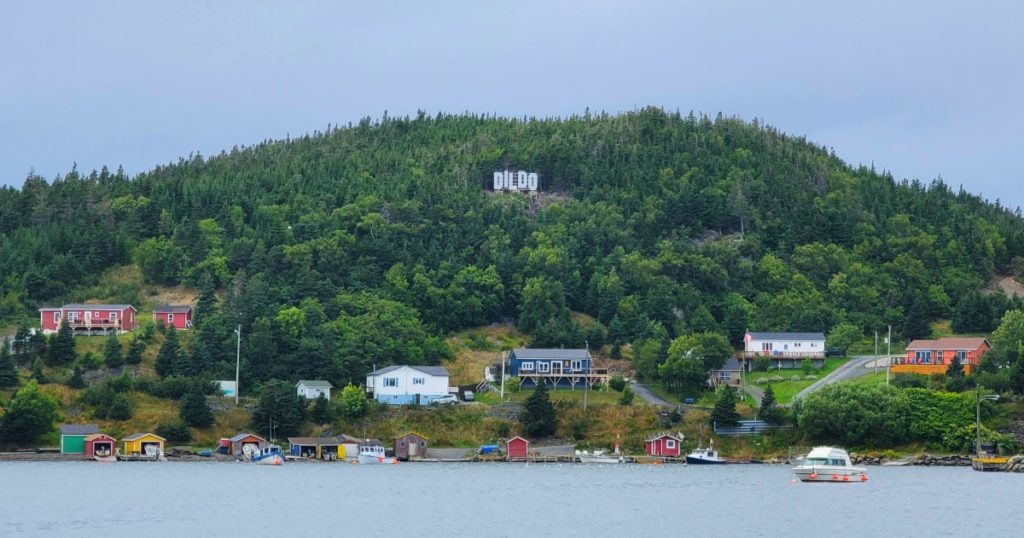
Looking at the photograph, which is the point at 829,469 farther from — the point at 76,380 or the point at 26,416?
the point at 76,380

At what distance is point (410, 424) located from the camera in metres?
116

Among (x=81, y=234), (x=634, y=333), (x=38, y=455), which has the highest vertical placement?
(x=81, y=234)

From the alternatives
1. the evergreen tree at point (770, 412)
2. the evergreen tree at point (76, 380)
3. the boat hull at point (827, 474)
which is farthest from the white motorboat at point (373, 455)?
the boat hull at point (827, 474)

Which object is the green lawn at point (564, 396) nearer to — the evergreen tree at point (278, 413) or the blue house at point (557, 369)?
the blue house at point (557, 369)

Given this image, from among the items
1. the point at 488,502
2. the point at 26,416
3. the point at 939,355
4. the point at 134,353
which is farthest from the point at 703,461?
the point at 26,416

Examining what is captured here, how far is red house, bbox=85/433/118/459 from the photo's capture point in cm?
10600

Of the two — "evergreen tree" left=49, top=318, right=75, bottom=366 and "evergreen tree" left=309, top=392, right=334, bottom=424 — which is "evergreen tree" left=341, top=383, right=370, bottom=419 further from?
"evergreen tree" left=49, top=318, right=75, bottom=366

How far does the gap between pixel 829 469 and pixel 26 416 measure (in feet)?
166

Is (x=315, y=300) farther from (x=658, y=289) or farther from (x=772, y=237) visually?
(x=772, y=237)

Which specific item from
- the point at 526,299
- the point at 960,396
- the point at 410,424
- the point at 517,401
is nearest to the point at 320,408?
the point at 410,424

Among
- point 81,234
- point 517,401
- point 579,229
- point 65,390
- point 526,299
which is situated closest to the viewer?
point 65,390

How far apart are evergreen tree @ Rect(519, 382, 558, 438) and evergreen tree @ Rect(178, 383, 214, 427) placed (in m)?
21.8

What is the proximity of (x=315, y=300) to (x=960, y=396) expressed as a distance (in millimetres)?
53470

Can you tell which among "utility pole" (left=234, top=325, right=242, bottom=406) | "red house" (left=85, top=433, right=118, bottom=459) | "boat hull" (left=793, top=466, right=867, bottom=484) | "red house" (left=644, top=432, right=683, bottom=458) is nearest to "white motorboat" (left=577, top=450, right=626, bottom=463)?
"red house" (left=644, top=432, right=683, bottom=458)
